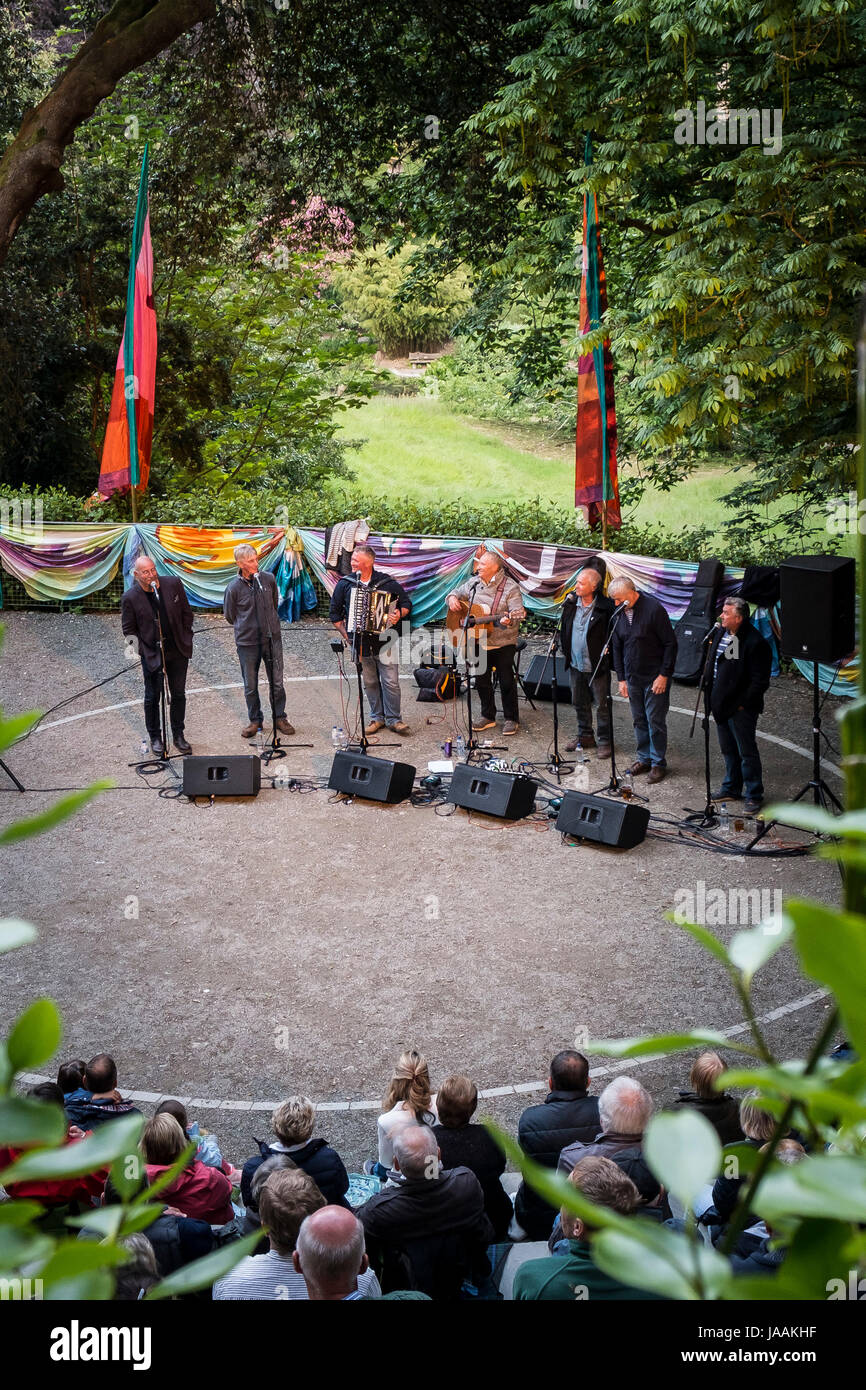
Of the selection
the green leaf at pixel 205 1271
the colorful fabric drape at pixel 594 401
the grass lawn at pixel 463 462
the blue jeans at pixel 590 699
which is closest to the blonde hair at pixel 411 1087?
the green leaf at pixel 205 1271

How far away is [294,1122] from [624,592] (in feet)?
19.5

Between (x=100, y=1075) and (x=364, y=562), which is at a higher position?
(x=364, y=562)

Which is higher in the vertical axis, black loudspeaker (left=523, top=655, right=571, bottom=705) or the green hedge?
the green hedge

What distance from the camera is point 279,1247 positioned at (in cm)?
390

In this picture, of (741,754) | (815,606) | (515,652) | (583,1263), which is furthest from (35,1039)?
(515,652)

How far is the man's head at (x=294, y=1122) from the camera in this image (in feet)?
15.3

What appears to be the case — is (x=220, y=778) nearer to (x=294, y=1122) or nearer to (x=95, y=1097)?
(x=95, y=1097)

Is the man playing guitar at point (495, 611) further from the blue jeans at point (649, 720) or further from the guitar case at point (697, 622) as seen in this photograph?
the guitar case at point (697, 622)

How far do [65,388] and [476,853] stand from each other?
1112 centimetres

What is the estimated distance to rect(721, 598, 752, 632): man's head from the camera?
9.11m

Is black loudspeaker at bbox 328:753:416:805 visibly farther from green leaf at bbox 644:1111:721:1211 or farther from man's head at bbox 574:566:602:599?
green leaf at bbox 644:1111:721:1211

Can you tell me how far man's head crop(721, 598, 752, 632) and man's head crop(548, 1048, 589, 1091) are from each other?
4.69m

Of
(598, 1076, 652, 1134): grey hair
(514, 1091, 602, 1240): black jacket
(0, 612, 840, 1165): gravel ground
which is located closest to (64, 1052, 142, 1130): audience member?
(0, 612, 840, 1165): gravel ground

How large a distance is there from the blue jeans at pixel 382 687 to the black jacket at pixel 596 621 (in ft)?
5.39
